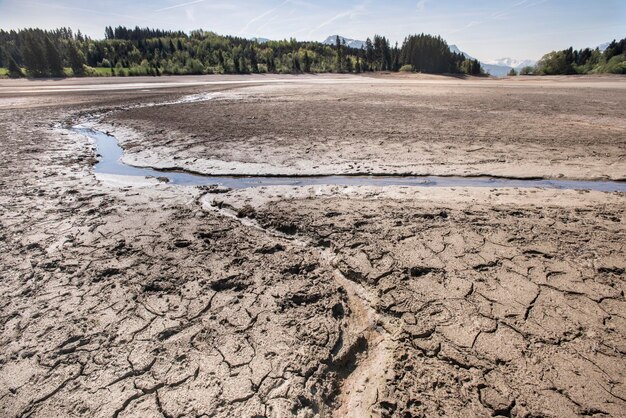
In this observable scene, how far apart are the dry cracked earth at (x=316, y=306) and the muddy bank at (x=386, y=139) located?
1698mm

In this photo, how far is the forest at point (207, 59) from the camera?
53.6 metres

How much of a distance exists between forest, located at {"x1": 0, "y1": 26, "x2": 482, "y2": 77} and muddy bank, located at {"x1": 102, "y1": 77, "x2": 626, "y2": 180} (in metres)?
50.8

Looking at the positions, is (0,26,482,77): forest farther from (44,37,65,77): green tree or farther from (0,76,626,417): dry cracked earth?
(0,76,626,417): dry cracked earth

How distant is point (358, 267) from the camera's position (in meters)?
3.74

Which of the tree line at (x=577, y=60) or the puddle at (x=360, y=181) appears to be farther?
the tree line at (x=577, y=60)

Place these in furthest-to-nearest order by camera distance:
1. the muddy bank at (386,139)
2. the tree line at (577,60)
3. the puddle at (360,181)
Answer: the tree line at (577,60) → the muddy bank at (386,139) → the puddle at (360,181)

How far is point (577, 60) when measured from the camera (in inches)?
1988

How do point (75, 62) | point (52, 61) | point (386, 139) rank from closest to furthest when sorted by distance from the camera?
point (386, 139) → point (52, 61) → point (75, 62)

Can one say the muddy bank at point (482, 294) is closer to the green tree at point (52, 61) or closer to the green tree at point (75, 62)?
the green tree at point (52, 61)

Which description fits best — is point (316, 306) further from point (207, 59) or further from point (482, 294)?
point (207, 59)

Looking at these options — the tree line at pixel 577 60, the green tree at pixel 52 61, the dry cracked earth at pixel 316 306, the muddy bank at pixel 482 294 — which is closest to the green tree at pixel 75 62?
the green tree at pixel 52 61

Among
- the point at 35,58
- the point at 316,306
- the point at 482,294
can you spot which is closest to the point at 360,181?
the point at 482,294

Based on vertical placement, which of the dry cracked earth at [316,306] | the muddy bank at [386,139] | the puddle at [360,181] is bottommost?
the dry cracked earth at [316,306]

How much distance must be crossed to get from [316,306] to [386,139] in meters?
6.72
